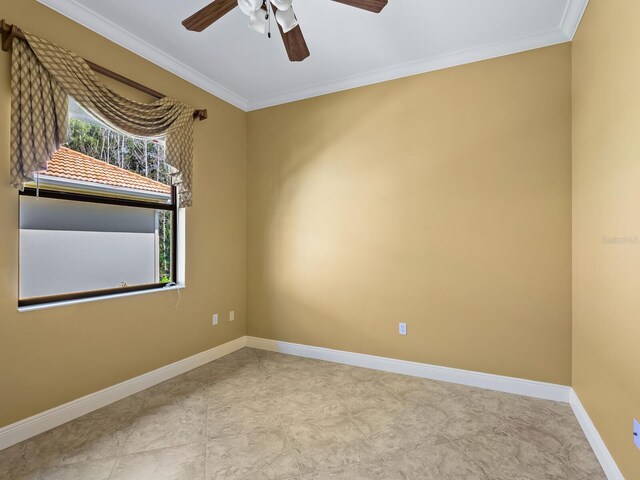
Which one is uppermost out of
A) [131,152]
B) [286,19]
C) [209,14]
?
[209,14]

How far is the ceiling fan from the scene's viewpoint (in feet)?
5.59

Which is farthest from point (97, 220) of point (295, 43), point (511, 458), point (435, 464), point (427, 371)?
point (511, 458)

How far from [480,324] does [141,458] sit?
258cm

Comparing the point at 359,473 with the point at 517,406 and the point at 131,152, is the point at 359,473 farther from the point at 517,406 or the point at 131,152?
the point at 131,152

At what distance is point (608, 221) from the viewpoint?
5.99 feet

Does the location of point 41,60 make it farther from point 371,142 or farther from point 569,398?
point 569,398

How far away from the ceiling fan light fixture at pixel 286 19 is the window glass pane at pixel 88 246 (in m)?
1.92

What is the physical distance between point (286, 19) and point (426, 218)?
1950 mm

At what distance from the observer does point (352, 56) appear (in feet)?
9.65

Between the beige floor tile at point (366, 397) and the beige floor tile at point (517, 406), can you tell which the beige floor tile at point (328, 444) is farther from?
the beige floor tile at point (517, 406)

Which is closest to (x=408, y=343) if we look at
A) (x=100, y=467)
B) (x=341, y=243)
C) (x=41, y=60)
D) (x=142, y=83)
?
(x=341, y=243)

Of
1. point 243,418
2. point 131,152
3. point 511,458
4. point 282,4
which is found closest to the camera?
point 282,4

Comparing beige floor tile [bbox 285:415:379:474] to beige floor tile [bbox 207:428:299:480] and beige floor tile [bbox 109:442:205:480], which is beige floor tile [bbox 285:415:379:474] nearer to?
beige floor tile [bbox 207:428:299:480]

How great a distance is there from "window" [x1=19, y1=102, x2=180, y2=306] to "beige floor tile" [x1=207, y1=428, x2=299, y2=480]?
150 cm
